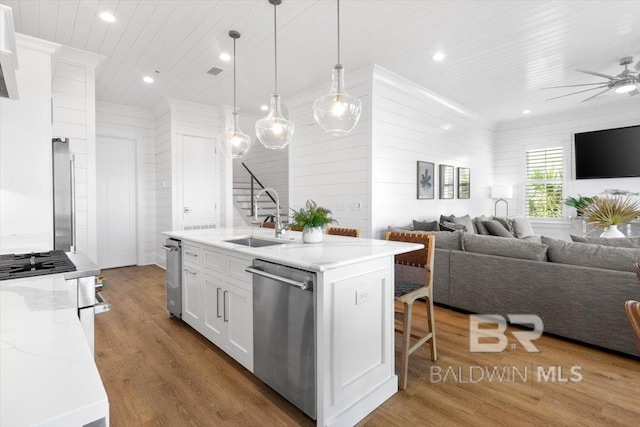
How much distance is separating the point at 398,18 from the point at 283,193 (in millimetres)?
5138

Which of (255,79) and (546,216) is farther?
(546,216)

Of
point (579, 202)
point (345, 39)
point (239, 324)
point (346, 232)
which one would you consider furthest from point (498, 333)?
point (579, 202)

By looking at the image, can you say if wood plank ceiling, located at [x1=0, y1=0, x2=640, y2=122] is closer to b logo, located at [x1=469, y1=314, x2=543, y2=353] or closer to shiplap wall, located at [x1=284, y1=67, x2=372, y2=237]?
shiplap wall, located at [x1=284, y1=67, x2=372, y2=237]

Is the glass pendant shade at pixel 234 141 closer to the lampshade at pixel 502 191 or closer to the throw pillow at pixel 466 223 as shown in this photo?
the throw pillow at pixel 466 223

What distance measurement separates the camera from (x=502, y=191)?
696 centimetres

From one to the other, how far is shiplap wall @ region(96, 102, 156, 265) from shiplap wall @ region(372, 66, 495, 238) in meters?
4.35

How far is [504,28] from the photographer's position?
3424mm

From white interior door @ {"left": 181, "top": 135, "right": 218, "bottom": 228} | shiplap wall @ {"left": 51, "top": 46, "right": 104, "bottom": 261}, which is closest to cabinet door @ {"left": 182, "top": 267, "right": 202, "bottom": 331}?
shiplap wall @ {"left": 51, "top": 46, "right": 104, "bottom": 261}

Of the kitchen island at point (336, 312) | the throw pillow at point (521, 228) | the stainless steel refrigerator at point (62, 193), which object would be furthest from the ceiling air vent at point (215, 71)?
the throw pillow at point (521, 228)

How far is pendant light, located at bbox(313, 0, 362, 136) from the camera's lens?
273cm

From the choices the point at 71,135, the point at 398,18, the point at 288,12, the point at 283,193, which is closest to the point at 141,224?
the point at 71,135

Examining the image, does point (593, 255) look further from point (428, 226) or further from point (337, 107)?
point (337, 107)

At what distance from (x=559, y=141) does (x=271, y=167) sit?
622 cm

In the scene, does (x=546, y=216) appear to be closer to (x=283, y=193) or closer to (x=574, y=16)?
(x=574, y=16)
